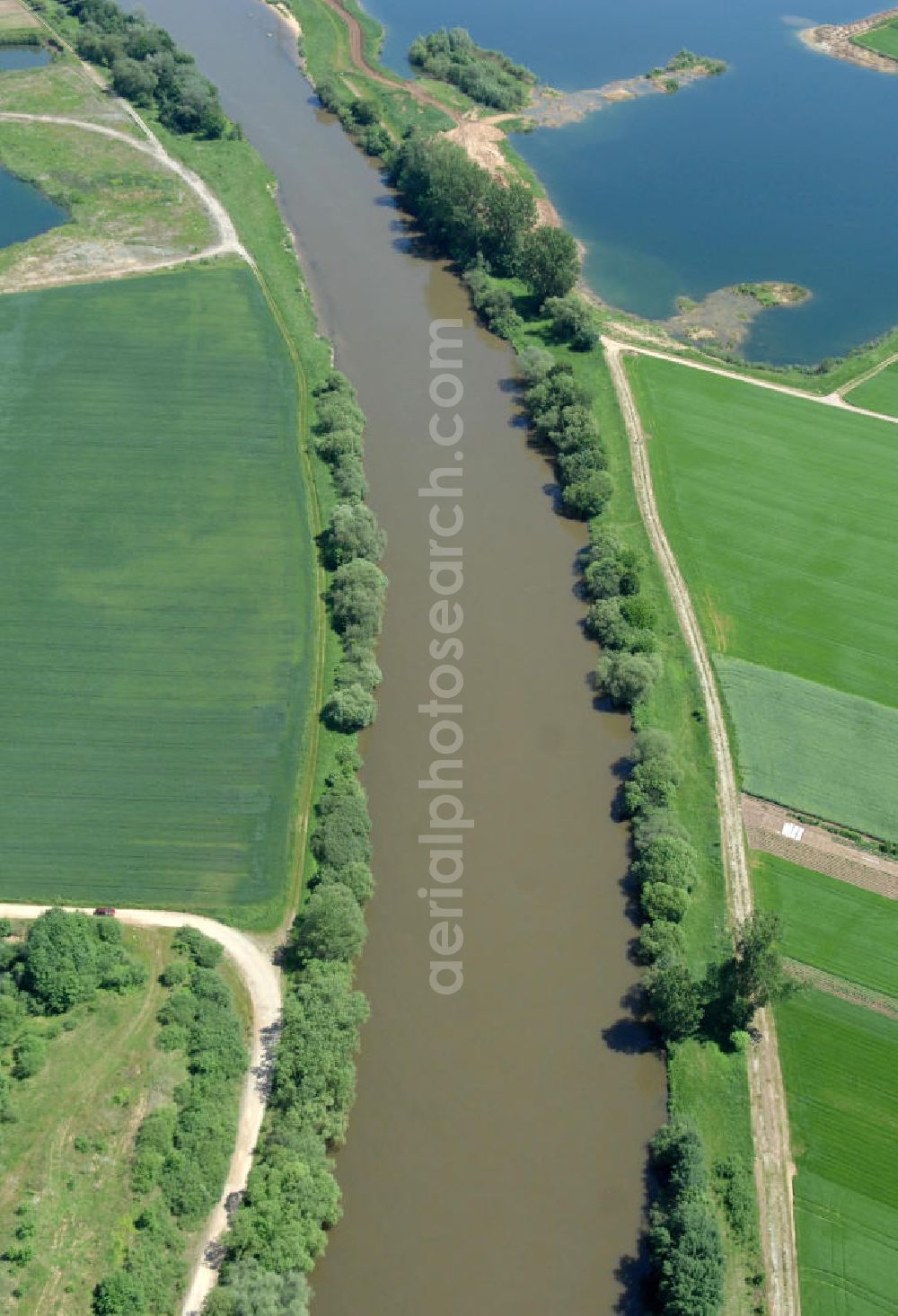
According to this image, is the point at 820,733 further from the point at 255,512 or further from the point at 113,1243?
the point at 113,1243

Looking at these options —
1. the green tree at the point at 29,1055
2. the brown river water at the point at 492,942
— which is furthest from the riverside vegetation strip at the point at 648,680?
the green tree at the point at 29,1055

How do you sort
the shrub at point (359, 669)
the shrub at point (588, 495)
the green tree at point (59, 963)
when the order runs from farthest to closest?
the shrub at point (588, 495)
the shrub at point (359, 669)
the green tree at point (59, 963)

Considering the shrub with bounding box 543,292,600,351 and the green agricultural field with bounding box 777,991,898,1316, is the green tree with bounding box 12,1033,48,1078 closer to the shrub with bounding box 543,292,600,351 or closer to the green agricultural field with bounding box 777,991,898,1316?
the green agricultural field with bounding box 777,991,898,1316

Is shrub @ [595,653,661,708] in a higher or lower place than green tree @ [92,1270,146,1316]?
higher

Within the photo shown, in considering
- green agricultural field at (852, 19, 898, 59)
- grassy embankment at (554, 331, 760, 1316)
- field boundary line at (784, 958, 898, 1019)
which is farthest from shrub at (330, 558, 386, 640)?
green agricultural field at (852, 19, 898, 59)

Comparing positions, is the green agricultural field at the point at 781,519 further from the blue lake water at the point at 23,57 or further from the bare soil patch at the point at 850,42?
the blue lake water at the point at 23,57

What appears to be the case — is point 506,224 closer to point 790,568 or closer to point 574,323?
point 574,323
